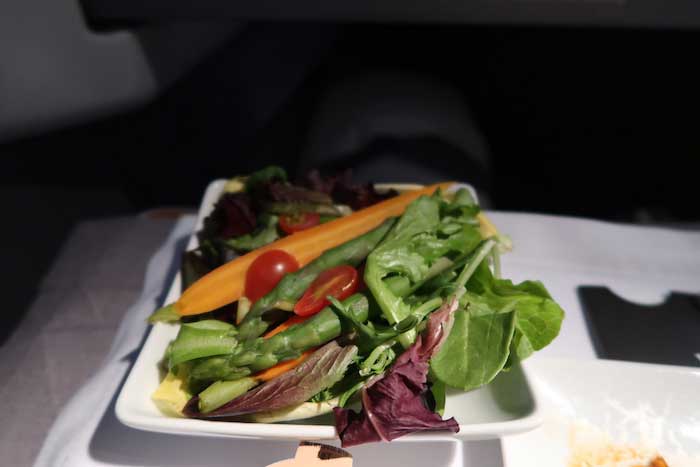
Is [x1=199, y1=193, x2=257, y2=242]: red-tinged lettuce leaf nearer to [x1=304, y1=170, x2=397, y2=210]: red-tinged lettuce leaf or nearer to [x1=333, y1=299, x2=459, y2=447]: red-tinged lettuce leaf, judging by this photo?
[x1=304, y1=170, x2=397, y2=210]: red-tinged lettuce leaf

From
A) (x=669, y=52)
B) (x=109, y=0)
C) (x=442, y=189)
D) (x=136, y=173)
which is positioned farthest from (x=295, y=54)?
(x=442, y=189)

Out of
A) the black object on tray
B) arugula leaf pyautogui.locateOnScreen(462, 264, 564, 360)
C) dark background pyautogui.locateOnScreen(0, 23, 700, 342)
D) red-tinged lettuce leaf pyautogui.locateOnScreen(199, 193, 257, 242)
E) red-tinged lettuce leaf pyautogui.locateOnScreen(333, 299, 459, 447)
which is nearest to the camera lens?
red-tinged lettuce leaf pyautogui.locateOnScreen(333, 299, 459, 447)

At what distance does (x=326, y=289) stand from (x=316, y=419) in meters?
0.17

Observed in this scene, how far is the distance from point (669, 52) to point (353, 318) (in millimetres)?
2227

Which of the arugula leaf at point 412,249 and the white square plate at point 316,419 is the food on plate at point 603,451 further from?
the arugula leaf at point 412,249

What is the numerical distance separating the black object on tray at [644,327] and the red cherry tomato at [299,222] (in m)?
0.47

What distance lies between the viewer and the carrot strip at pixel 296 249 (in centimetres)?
80

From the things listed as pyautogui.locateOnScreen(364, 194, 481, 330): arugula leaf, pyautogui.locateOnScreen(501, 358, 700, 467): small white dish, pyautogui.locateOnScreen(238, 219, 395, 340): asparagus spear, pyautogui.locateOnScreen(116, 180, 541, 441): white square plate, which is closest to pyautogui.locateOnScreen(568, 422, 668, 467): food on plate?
pyautogui.locateOnScreen(501, 358, 700, 467): small white dish

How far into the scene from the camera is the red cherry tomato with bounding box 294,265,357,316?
2.42 ft

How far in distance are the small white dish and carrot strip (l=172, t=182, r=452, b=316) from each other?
1.10 feet

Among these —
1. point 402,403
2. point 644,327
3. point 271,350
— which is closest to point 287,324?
point 271,350

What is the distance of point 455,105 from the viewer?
211 cm

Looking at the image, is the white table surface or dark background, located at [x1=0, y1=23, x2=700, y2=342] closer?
the white table surface

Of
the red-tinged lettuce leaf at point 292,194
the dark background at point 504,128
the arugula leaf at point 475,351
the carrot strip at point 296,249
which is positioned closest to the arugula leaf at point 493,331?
the arugula leaf at point 475,351
